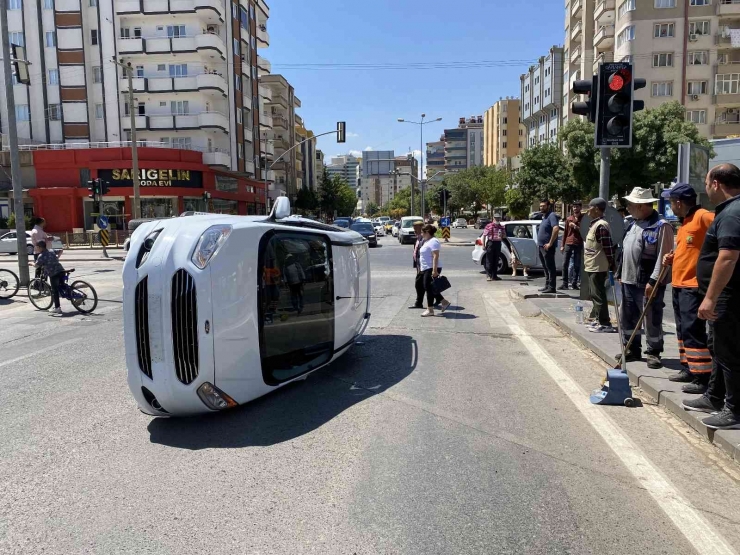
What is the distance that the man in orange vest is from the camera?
17.9ft

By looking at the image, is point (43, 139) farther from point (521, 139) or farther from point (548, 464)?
point (521, 139)

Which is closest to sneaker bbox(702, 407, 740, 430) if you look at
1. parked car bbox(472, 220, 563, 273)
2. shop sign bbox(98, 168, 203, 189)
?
parked car bbox(472, 220, 563, 273)

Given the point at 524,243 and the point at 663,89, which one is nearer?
the point at 524,243

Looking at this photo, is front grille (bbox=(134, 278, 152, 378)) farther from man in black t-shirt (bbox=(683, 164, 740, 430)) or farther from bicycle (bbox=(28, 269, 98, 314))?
bicycle (bbox=(28, 269, 98, 314))

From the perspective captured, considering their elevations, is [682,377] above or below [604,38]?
below

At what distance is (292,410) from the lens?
17.9 ft

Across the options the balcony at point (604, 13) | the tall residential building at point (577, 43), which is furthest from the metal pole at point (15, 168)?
the tall residential building at point (577, 43)

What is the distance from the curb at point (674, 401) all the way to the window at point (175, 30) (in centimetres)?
4733

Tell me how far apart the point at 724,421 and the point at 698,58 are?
56005 millimetres

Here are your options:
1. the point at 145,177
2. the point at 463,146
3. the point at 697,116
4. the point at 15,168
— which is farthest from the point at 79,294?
the point at 463,146

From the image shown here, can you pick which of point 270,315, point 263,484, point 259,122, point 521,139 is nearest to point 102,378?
point 270,315

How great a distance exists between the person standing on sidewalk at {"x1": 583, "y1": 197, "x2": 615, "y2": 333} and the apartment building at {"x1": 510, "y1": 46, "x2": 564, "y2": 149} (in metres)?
59.2

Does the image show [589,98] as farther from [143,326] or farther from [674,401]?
[143,326]

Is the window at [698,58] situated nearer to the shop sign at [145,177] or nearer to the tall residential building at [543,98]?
the tall residential building at [543,98]
